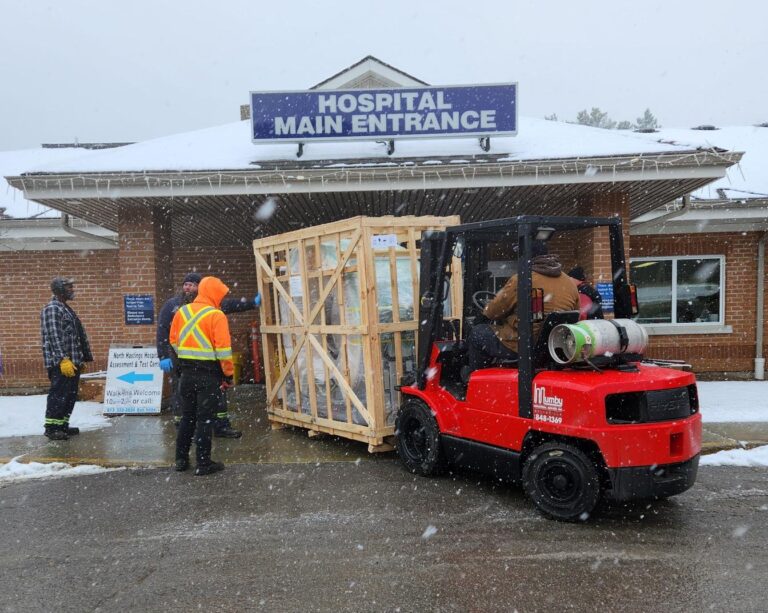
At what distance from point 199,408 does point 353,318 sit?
1.75m

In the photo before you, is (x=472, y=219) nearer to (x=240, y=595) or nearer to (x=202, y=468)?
(x=202, y=468)

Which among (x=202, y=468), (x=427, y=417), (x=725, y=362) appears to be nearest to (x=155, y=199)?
(x=202, y=468)

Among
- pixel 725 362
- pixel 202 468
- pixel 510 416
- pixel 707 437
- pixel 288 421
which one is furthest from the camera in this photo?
pixel 725 362

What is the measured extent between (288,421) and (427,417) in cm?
247

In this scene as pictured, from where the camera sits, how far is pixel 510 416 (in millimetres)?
4625

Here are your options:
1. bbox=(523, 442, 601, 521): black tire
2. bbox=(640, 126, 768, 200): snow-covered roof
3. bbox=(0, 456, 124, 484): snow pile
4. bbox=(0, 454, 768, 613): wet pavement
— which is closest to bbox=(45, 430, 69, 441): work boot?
bbox=(0, 456, 124, 484): snow pile

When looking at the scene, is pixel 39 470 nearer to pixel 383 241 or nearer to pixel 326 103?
pixel 383 241

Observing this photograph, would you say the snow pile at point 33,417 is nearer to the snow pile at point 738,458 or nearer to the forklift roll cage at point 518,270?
the forklift roll cage at point 518,270

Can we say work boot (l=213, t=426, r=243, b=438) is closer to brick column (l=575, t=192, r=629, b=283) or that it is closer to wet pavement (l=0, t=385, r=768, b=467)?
wet pavement (l=0, t=385, r=768, b=467)

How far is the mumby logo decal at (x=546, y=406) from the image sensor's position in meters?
4.26

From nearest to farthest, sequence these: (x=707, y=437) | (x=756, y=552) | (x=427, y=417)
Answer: (x=756, y=552) < (x=427, y=417) < (x=707, y=437)

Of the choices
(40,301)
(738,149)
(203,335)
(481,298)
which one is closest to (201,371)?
(203,335)

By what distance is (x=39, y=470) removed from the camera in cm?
609

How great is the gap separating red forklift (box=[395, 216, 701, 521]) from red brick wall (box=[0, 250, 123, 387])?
8.31 m
